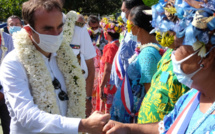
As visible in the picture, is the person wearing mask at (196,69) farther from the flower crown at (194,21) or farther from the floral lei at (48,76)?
the floral lei at (48,76)

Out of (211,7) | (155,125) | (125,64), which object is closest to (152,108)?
(155,125)

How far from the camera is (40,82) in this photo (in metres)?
2.32

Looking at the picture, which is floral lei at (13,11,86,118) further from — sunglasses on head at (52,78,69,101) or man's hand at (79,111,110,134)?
man's hand at (79,111,110,134)

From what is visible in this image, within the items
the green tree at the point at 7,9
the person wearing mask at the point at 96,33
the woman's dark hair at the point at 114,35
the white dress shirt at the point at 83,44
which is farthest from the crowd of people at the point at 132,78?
the green tree at the point at 7,9

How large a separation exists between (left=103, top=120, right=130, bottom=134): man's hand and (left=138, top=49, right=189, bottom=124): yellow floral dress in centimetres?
38

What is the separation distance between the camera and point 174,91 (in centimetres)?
238

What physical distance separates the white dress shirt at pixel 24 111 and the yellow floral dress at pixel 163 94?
0.72m

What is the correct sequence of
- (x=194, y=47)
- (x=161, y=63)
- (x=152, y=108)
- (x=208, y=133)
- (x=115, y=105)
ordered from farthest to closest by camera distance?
1. (x=115, y=105)
2. (x=161, y=63)
3. (x=152, y=108)
4. (x=194, y=47)
5. (x=208, y=133)

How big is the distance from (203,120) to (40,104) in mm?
1392

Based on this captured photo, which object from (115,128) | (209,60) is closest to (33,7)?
(115,128)

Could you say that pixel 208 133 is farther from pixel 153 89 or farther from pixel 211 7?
pixel 153 89

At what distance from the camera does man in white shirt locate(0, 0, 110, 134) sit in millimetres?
2146

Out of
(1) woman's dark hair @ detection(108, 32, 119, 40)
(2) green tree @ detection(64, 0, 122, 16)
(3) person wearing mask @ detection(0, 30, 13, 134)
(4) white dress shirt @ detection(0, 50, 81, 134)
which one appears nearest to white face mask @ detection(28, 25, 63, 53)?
(4) white dress shirt @ detection(0, 50, 81, 134)

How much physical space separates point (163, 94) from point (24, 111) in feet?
4.00
